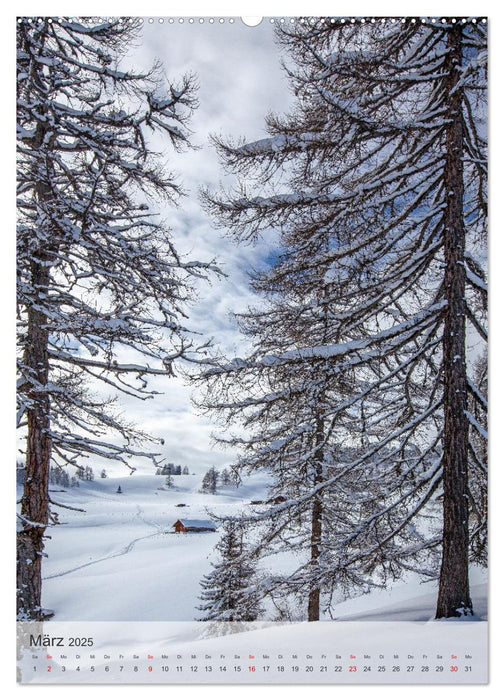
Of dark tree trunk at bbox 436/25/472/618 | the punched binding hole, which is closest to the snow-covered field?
dark tree trunk at bbox 436/25/472/618

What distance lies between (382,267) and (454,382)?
1.19m

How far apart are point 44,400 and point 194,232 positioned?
1.99 meters

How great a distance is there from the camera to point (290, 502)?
4121 millimetres

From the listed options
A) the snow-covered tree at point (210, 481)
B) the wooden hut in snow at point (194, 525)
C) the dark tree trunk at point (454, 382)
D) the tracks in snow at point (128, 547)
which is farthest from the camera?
the wooden hut in snow at point (194, 525)

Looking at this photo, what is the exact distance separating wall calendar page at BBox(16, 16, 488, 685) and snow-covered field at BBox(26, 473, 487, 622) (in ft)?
0.07

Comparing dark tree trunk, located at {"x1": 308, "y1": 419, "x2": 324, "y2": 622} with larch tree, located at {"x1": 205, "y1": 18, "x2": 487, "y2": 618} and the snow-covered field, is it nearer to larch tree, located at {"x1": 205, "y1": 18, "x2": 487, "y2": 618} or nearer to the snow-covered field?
larch tree, located at {"x1": 205, "y1": 18, "x2": 487, "y2": 618}

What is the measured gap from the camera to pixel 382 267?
391cm

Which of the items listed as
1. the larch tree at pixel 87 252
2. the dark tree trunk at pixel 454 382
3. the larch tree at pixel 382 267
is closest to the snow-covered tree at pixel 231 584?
the larch tree at pixel 382 267

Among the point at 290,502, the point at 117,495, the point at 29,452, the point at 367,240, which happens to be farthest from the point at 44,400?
the point at 367,240

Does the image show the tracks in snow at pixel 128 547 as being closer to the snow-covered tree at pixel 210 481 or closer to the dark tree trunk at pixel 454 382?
the snow-covered tree at pixel 210 481

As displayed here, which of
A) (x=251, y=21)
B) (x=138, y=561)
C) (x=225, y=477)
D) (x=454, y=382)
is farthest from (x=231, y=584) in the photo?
(x=251, y=21)

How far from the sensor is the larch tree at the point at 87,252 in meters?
3.56

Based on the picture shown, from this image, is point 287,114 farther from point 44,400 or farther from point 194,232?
point 44,400

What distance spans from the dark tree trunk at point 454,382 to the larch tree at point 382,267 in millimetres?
10
